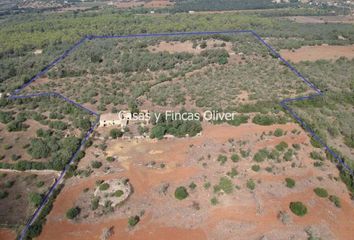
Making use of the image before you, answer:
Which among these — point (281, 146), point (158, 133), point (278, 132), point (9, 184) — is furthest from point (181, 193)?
point (9, 184)

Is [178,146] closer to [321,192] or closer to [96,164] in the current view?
[96,164]

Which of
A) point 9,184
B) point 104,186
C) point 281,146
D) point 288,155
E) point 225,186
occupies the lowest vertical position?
point 9,184

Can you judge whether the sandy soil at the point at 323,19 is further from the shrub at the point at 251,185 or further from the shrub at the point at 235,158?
the shrub at the point at 251,185

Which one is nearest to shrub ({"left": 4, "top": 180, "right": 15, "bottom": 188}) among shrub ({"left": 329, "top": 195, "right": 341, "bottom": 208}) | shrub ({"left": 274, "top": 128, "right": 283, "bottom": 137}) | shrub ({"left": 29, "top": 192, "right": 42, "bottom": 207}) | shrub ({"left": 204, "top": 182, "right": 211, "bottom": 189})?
shrub ({"left": 29, "top": 192, "right": 42, "bottom": 207})

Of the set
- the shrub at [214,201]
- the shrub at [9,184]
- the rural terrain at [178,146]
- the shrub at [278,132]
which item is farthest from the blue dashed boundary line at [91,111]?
the shrub at [214,201]

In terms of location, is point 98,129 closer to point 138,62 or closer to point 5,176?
point 5,176

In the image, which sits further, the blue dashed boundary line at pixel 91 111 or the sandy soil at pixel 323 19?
the sandy soil at pixel 323 19
